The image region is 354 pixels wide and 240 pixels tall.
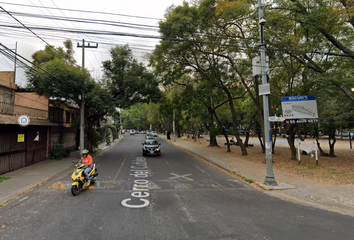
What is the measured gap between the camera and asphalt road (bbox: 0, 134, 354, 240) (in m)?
4.15

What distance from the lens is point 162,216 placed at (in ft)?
16.3

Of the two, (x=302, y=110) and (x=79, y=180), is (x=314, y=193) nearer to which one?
(x=302, y=110)

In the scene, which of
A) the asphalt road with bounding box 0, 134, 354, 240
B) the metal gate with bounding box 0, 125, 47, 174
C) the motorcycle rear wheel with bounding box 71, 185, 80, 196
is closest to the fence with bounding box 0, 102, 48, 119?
the metal gate with bounding box 0, 125, 47, 174

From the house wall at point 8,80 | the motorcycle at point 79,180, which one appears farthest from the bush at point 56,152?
the motorcycle at point 79,180

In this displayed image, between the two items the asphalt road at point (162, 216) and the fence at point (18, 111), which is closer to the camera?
the asphalt road at point (162, 216)

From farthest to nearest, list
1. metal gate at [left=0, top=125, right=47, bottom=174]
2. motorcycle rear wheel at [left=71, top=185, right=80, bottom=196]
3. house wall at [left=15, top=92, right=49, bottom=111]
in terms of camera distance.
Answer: house wall at [left=15, top=92, right=49, bottom=111] < metal gate at [left=0, top=125, right=47, bottom=174] < motorcycle rear wheel at [left=71, top=185, right=80, bottom=196]

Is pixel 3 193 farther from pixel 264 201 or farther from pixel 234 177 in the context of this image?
pixel 234 177

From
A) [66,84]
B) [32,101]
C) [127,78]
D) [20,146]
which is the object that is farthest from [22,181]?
[127,78]

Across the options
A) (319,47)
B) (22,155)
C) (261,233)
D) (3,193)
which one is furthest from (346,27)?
(22,155)

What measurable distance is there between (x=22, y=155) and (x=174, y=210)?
10505 millimetres

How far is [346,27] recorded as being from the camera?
11.9 m

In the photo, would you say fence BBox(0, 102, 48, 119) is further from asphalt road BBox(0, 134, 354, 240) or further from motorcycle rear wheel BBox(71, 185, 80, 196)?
motorcycle rear wheel BBox(71, 185, 80, 196)

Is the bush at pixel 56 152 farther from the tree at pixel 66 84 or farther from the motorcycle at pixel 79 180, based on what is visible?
the motorcycle at pixel 79 180

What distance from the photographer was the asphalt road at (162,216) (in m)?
4.15
